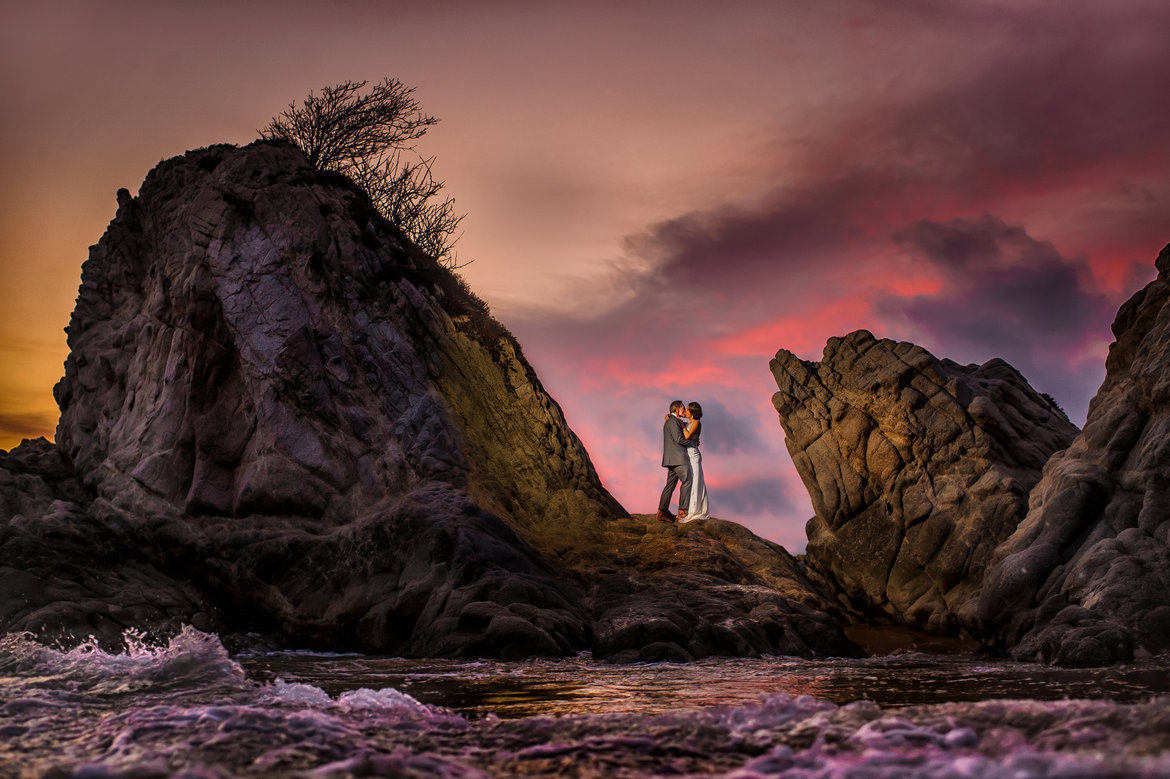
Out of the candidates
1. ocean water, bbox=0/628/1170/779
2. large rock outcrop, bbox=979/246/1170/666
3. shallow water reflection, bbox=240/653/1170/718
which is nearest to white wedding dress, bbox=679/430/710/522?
large rock outcrop, bbox=979/246/1170/666

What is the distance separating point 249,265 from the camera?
16.5m

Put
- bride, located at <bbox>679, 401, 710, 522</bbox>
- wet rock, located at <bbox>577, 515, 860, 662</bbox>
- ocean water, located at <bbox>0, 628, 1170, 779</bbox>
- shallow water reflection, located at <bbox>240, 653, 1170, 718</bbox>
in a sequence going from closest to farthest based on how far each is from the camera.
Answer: ocean water, located at <bbox>0, 628, 1170, 779</bbox>, shallow water reflection, located at <bbox>240, 653, 1170, 718</bbox>, wet rock, located at <bbox>577, 515, 860, 662</bbox>, bride, located at <bbox>679, 401, 710, 522</bbox>

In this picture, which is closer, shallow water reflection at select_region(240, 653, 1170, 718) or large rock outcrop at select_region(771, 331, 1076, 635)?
shallow water reflection at select_region(240, 653, 1170, 718)

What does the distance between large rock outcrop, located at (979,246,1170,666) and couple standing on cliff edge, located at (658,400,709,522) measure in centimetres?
665

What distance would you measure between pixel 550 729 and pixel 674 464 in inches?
575

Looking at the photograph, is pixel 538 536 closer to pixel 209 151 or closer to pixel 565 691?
pixel 565 691

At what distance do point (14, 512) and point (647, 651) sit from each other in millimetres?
12044

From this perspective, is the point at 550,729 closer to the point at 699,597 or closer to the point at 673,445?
the point at 699,597

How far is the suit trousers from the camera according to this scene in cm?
1842

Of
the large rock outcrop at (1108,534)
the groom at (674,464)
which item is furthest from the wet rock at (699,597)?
the large rock outcrop at (1108,534)

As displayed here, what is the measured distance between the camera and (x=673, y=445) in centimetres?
1861

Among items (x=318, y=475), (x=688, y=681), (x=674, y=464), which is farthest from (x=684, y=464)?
(x=688, y=681)

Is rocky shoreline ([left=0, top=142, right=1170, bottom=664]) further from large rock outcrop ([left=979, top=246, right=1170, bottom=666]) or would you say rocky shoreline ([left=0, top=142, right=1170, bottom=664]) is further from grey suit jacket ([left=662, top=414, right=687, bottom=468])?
grey suit jacket ([left=662, top=414, right=687, bottom=468])

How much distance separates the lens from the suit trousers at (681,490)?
60.4 feet
